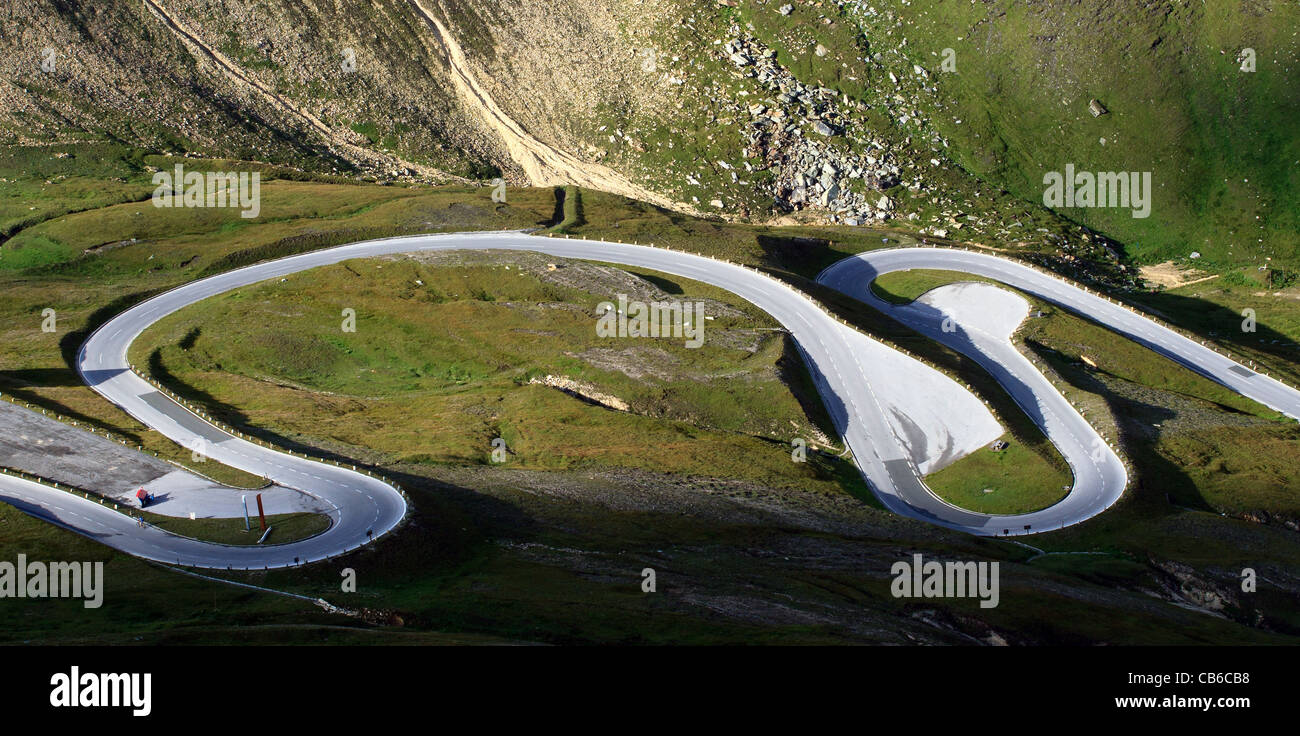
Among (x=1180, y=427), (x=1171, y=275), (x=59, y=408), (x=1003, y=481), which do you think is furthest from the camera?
(x=1171, y=275)

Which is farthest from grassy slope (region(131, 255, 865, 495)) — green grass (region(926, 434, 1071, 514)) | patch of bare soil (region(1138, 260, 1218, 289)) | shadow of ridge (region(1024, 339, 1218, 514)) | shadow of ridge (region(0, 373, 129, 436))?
patch of bare soil (region(1138, 260, 1218, 289))

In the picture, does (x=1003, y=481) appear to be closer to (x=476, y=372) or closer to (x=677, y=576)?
(x=677, y=576)

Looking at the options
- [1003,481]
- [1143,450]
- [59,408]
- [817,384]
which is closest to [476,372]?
[817,384]

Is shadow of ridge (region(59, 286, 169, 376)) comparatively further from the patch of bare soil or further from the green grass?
the patch of bare soil

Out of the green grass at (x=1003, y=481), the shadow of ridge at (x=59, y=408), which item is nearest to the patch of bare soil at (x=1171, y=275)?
the green grass at (x=1003, y=481)

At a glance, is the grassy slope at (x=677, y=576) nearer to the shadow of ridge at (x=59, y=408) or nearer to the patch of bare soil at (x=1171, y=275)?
the shadow of ridge at (x=59, y=408)

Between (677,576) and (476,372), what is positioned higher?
(476,372)

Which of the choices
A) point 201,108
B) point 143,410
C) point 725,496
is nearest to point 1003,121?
point 725,496

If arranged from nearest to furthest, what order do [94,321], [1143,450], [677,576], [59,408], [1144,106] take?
1. [677,576]
2. [59,408]
3. [1143,450]
4. [94,321]
5. [1144,106]
